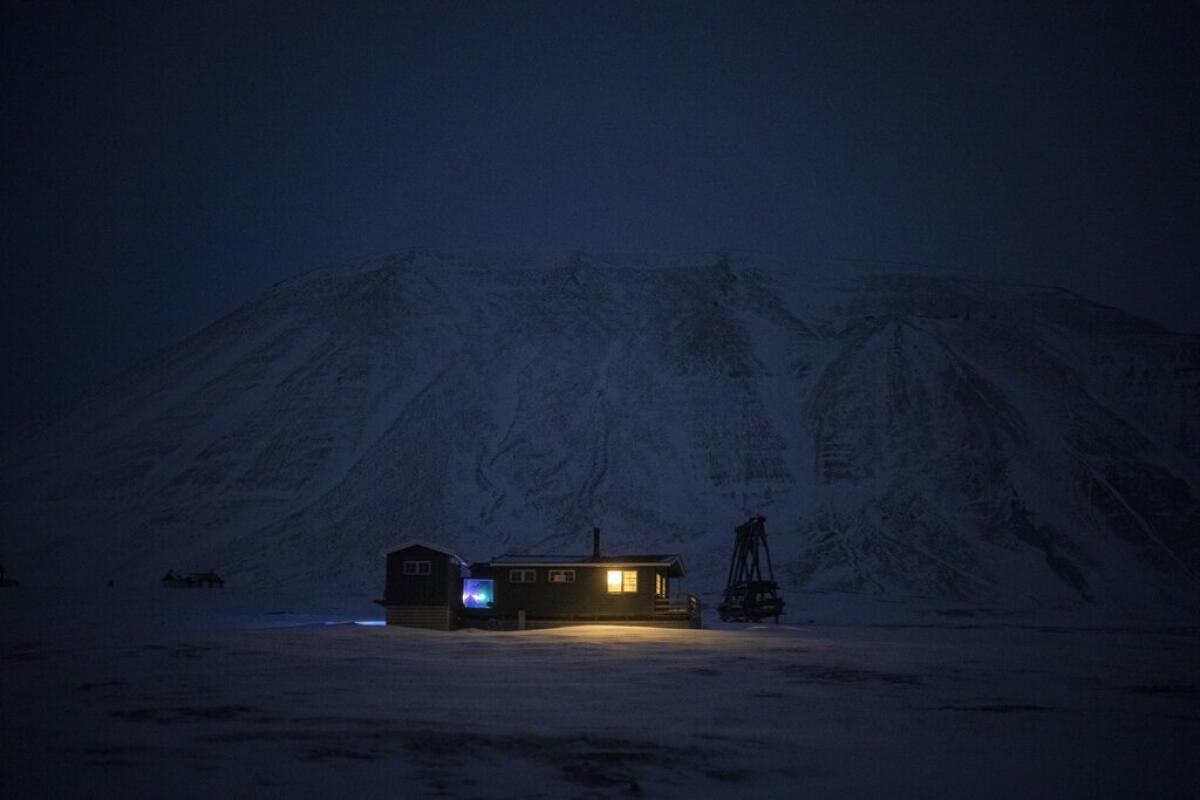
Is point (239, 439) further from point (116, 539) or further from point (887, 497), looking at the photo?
point (887, 497)

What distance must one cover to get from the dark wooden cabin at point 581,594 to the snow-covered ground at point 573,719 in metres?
12.6

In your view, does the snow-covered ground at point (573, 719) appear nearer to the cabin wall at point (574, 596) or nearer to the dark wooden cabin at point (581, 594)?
the dark wooden cabin at point (581, 594)

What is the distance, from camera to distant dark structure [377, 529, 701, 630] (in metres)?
44.3

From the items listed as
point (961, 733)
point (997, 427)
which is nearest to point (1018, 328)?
point (997, 427)

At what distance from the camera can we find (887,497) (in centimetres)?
8431

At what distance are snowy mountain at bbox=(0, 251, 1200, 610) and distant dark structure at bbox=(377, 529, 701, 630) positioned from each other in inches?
1128

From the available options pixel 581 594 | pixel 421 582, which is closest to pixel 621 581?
pixel 581 594

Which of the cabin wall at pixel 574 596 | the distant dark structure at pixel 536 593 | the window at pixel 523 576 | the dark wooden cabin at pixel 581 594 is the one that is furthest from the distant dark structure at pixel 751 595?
the window at pixel 523 576

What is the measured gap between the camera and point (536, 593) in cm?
4644

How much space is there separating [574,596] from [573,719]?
99.6ft

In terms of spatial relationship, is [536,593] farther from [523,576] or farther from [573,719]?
[573,719]

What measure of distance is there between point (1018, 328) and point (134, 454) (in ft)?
317

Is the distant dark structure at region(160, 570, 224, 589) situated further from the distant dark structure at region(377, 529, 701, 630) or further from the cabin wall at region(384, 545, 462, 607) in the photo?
the distant dark structure at region(377, 529, 701, 630)

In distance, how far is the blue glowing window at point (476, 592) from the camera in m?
49.3
